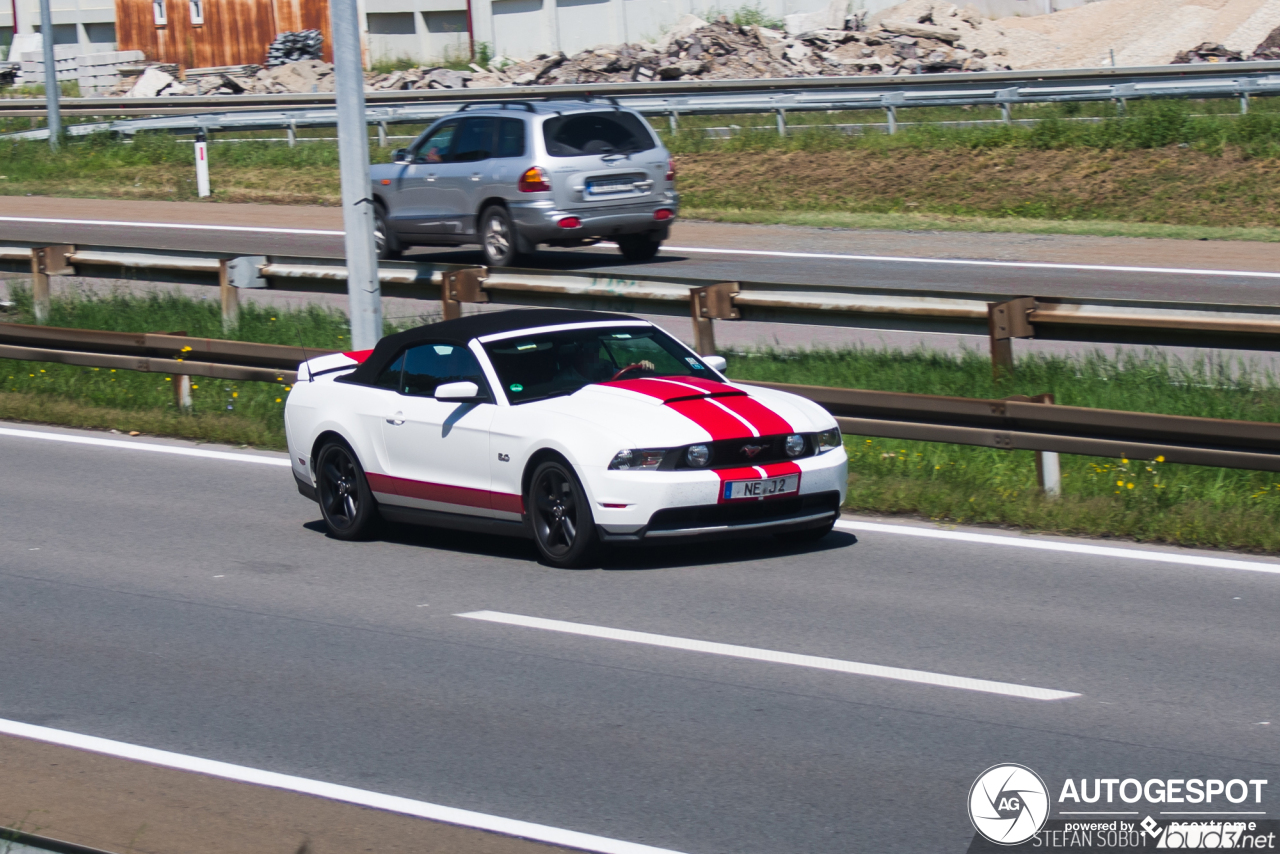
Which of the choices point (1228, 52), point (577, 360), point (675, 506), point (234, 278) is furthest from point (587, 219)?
point (1228, 52)

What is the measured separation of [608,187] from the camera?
2058 cm

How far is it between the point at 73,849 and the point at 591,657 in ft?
11.2

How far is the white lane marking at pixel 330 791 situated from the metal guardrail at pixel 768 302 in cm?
696

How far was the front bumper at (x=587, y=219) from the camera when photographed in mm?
20266

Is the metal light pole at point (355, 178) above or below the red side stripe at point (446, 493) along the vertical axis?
above

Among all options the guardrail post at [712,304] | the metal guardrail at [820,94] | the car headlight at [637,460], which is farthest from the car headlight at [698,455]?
the metal guardrail at [820,94]

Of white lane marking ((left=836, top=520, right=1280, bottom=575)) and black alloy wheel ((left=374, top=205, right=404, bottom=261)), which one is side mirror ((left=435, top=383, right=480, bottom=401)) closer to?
white lane marking ((left=836, top=520, right=1280, bottom=575))

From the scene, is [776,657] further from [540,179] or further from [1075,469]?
[540,179]

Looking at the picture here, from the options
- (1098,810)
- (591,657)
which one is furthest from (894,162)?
(1098,810)

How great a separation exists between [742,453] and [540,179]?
11.8m

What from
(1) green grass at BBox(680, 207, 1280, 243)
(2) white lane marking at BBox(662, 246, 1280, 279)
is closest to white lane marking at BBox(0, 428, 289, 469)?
(2) white lane marking at BBox(662, 246, 1280, 279)

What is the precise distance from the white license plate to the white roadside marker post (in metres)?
24.8

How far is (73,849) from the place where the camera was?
14.4ft

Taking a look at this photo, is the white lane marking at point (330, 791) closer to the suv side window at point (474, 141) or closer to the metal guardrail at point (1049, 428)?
the metal guardrail at point (1049, 428)
